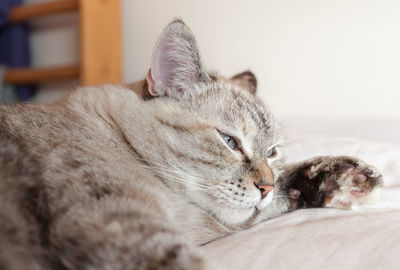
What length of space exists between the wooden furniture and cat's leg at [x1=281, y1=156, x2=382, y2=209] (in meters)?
1.63

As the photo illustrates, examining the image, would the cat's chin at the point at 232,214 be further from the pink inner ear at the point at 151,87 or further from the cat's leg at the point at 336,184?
the pink inner ear at the point at 151,87

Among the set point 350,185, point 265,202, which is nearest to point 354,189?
point 350,185

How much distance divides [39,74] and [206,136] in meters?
2.11

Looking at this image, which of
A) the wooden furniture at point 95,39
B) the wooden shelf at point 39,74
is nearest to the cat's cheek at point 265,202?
the wooden furniture at point 95,39

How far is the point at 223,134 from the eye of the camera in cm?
101

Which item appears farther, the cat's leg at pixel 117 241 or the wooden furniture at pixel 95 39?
the wooden furniture at pixel 95 39

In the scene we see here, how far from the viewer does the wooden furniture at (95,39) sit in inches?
93.3

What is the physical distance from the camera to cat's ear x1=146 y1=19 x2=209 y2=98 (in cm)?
99

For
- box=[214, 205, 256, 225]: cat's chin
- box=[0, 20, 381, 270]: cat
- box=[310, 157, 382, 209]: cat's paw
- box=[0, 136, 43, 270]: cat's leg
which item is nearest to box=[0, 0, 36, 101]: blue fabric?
box=[0, 20, 381, 270]: cat

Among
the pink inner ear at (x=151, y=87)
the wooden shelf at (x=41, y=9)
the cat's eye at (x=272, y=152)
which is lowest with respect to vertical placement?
the cat's eye at (x=272, y=152)

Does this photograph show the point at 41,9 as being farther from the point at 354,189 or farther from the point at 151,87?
the point at 354,189

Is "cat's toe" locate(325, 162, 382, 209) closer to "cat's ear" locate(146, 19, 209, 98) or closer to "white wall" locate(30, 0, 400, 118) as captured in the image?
"cat's ear" locate(146, 19, 209, 98)

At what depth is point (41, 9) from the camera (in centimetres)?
259

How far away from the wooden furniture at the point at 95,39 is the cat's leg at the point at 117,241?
1.73 metres
